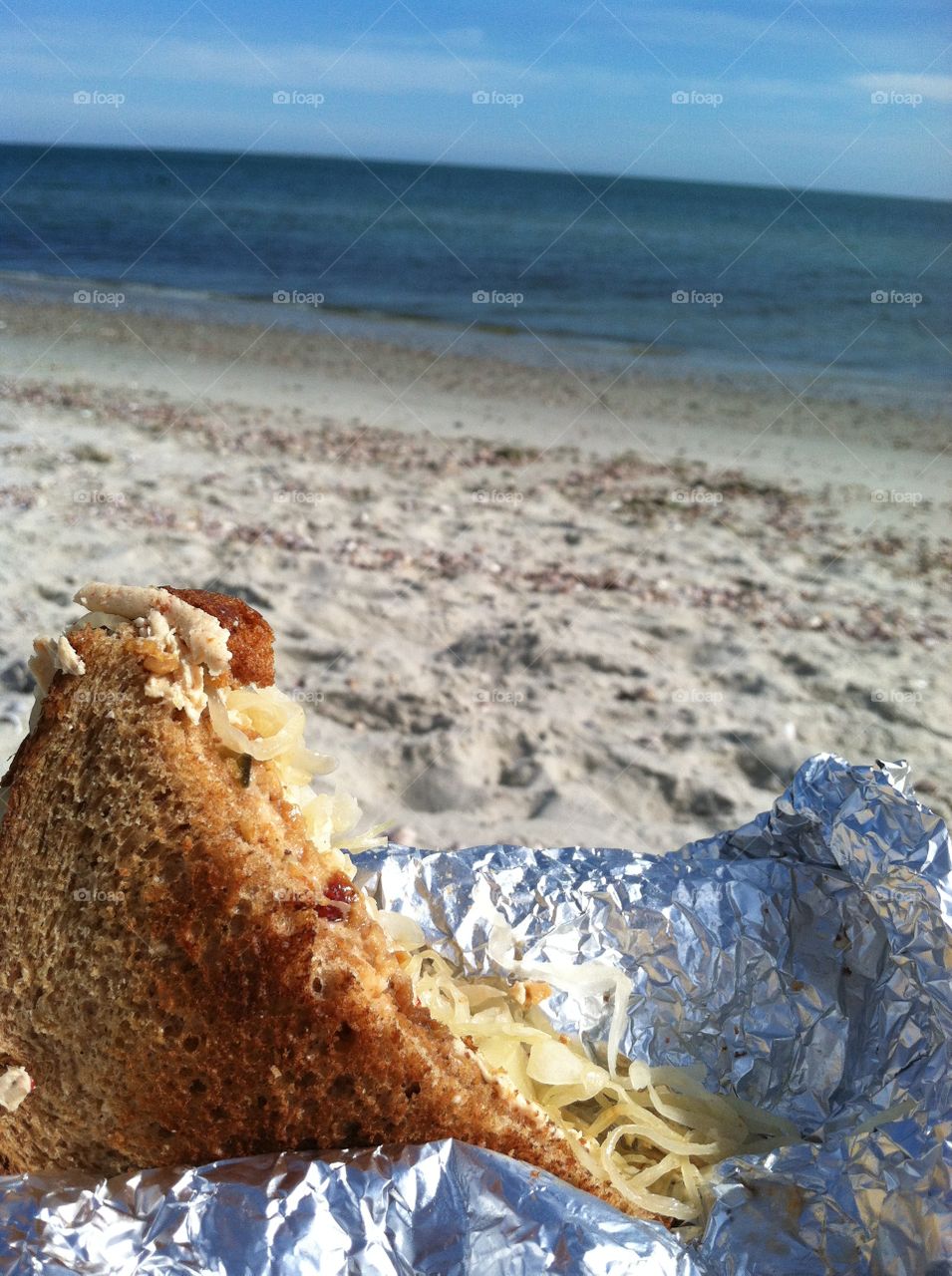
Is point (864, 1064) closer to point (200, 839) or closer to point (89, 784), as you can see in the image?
point (200, 839)

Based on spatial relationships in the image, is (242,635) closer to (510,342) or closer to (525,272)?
(510,342)

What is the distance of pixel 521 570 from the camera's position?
7.17 metres

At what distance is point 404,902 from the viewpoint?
9.76ft

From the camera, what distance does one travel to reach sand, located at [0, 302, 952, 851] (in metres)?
5.04

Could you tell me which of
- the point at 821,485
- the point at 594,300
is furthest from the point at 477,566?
the point at 594,300

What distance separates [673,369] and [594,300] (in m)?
4.41

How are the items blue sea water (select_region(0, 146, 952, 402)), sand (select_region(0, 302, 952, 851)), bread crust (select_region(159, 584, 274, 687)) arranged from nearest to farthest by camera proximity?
bread crust (select_region(159, 584, 274, 687)) → sand (select_region(0, 302, 952, 851)) → blue sea water (select_region(0, 146, 952, 402))

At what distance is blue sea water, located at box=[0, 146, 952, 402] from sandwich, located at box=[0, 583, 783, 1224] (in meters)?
12.6

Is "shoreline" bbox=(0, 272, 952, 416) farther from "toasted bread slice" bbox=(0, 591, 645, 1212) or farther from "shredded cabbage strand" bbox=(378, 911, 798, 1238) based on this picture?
"toasted bread slice" bbox=(0, 591, 645, 1212)

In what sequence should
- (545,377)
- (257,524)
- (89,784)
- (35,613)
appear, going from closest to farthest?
(89,784) < (35,613) < (257,524) < (545,377)

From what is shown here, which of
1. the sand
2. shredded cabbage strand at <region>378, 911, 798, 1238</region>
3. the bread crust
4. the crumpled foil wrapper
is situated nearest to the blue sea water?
the sand

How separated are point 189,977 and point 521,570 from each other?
17.6ft

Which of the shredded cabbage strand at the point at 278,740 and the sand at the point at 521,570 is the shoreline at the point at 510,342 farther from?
the shredded cabbage strand at the point at 278,740

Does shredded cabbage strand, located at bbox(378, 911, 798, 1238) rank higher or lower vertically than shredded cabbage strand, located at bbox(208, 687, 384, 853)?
lower
